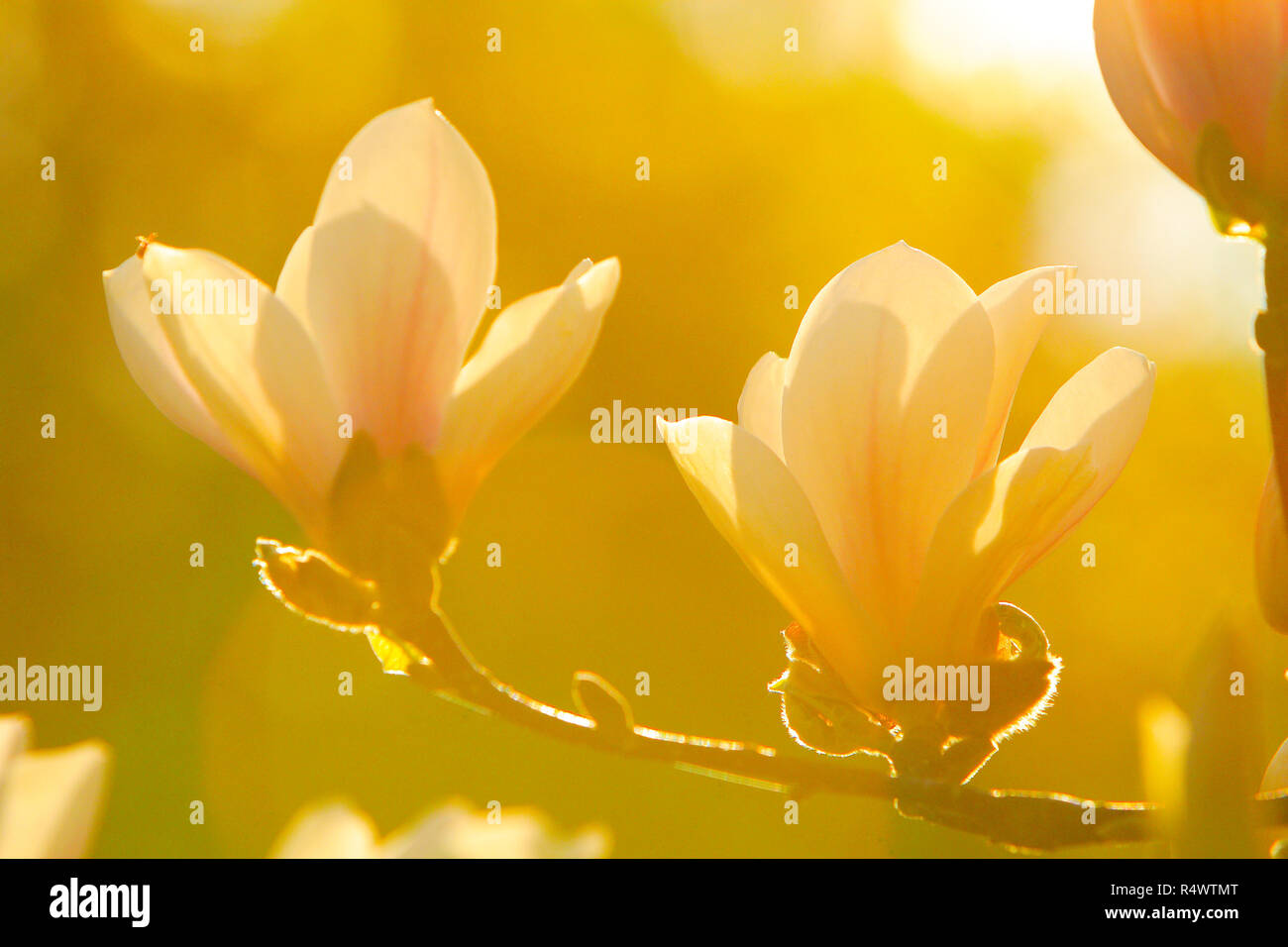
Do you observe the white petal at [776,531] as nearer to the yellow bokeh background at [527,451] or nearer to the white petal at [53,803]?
the white petal at [53,803]

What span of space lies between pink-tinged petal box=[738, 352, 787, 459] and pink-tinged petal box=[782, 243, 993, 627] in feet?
0.31

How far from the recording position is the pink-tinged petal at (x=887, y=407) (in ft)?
2.24

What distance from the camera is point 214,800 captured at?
5250mm

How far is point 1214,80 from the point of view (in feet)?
2.29

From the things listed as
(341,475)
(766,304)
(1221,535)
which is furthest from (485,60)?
(341,475)

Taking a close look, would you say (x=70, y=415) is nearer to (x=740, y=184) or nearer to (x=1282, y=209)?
(x=740, y=184)

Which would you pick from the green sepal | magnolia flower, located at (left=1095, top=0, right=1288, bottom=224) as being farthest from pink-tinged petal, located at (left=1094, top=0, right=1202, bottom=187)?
the green sepal

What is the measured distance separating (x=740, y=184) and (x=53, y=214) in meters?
3.80

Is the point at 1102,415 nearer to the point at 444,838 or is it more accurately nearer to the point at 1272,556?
the point at 1272,556

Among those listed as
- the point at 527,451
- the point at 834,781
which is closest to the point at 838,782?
the point at 834,781

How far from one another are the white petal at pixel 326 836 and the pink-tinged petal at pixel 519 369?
0.21 meters

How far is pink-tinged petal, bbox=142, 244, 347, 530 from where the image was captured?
0.72 m

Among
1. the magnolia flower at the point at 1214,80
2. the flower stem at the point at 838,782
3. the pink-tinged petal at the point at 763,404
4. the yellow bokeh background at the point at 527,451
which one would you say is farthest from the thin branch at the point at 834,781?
the yellow bokeh background at the point at 527,451

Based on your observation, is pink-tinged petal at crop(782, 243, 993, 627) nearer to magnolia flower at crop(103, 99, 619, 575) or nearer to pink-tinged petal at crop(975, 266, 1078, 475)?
pink-tinged petal at crop(975, 266, 1078, 475)
